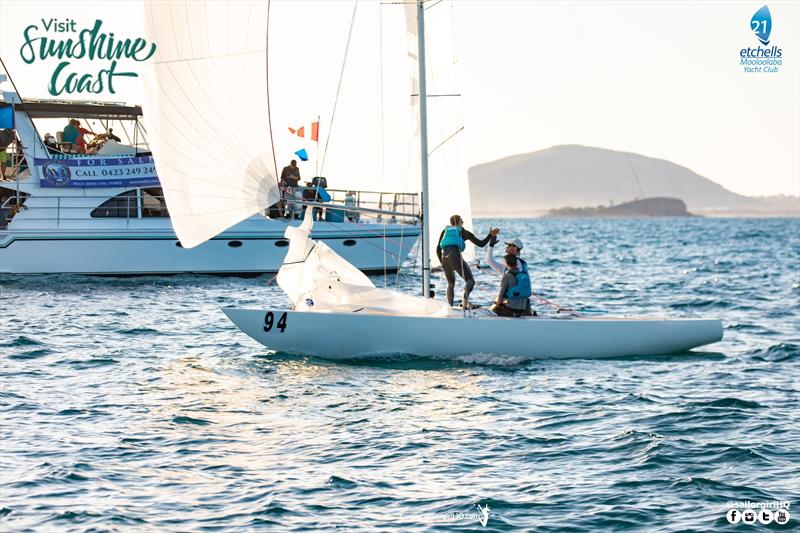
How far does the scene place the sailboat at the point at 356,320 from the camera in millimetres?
13844

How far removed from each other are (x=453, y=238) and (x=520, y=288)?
1.53 metres

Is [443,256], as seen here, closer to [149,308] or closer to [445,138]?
[445,138]

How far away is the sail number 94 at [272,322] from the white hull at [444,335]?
22mm

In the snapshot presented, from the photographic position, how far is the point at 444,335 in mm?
14164

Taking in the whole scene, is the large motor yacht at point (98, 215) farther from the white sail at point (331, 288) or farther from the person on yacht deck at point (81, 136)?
the white sail at point (331, 288)

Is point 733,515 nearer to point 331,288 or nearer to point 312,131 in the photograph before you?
point 331,288

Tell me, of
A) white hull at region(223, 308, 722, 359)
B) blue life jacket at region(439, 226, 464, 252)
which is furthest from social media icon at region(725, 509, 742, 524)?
blue life jacket at region(439, 226, 464, 252)

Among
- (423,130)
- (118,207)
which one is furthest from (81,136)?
(423,130)

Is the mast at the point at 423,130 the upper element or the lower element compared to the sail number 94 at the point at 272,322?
upper

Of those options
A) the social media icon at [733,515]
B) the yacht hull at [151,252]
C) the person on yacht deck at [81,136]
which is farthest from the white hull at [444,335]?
the person on yacht deck at [81,136]

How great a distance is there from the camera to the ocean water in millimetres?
7922

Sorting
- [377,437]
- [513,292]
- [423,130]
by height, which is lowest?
[377,437]

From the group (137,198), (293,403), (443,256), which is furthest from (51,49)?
(293,403)

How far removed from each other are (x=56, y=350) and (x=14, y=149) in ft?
50.6
